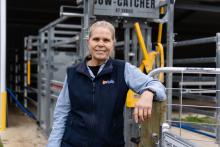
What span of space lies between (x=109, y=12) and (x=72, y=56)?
2682 mm

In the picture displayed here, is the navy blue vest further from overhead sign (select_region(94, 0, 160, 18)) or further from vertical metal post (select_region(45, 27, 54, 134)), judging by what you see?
vertical metal post (select_region(45, 27, 54, 134))

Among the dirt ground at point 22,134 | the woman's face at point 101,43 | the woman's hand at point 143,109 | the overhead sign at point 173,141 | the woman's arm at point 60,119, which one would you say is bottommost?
the dirt ground at point 22,134

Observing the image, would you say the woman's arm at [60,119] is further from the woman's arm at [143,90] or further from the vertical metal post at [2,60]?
the vertical metal post at [2,60]

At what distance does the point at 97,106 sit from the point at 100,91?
8cm

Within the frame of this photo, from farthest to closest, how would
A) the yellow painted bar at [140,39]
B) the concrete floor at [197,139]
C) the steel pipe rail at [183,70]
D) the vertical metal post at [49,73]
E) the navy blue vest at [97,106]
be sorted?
the vertical metal post at [49,73], the yellow painted bar at [140,39], the concrete floor at [197,139], the steel pipe rail at [183,70], the navy blue vest at [97,106]

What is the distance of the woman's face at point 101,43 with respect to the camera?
81.4 inches

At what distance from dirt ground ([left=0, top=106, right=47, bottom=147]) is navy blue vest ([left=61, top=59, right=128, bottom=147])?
13.7 ft

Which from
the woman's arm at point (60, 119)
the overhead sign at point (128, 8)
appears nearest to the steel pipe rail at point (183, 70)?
the woman's arm at point (60, 119)

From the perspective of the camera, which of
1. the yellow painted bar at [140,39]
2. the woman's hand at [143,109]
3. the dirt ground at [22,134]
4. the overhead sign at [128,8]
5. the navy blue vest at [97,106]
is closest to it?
the woman's hand at [143,109]

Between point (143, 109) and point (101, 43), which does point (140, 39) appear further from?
point (143, 109)

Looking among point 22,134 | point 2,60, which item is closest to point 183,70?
point 22,134

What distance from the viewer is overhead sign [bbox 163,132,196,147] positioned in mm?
2104

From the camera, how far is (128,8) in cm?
416

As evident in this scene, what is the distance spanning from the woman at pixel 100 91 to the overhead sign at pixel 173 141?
0.25m
